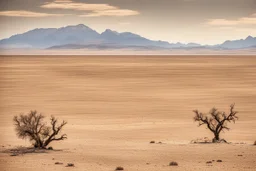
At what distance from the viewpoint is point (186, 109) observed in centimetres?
5666

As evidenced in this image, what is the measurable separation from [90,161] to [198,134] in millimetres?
16026

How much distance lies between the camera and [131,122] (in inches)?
1823

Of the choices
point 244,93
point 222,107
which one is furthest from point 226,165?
point 244,93

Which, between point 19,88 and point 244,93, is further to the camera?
point 19,88

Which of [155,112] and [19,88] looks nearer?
[155,112]

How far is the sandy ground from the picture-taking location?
25.4 meters

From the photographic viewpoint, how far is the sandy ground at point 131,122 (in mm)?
25406

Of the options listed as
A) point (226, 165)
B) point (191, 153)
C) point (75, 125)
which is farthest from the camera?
point (75, 125)

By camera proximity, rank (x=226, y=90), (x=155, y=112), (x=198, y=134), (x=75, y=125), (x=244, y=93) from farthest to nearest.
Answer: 1. (x=226, y=90)
2. (x=244, y=93)
3. (x=155, y=112)
4. (x=75, y=125)
5. (x=198, y=134)

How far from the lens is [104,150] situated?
29.2 metres

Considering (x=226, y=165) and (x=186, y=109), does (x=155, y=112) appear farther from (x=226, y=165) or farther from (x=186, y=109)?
(x=226, y=165)

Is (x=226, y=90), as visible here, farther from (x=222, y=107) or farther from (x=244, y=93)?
(x=222, y=107)

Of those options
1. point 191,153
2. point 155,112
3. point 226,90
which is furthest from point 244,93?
point 191,153

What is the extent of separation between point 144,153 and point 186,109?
96.8 feet
